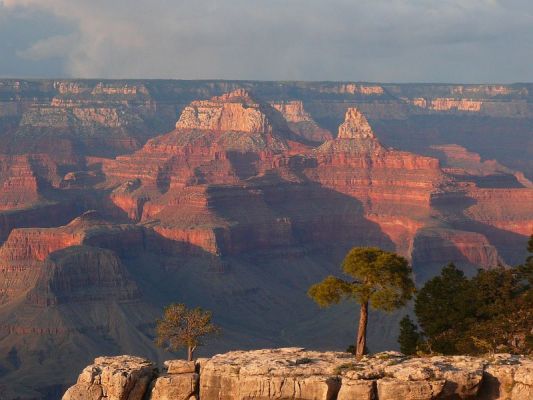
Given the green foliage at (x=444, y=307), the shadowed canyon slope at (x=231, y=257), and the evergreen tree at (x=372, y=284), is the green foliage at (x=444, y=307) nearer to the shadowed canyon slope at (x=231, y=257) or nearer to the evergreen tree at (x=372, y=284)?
the evergreen tree at (x=372, y=284)

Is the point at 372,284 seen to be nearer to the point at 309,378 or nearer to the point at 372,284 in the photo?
the point at 372,284

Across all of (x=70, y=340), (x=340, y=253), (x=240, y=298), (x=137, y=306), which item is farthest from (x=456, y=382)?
(x=340, y=253)

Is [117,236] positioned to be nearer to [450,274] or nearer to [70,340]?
[70,340]

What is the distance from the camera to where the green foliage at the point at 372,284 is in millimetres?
54344

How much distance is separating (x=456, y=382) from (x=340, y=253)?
14591cm

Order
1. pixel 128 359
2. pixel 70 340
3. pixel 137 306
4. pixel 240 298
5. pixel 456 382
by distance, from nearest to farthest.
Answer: pixel 456 382, pixel 128 359, pixel 70 340, pixel 137 306, pixel 240 298

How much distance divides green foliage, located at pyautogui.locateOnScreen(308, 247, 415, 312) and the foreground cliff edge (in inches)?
374

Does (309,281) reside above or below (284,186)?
below

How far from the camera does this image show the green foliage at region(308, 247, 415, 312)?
54344 millimetres

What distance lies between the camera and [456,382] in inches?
1660

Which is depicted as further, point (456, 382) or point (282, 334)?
point (282, 334)

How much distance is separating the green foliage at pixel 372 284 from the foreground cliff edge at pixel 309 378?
31.1ft

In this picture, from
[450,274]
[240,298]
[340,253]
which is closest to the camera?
[450,274]

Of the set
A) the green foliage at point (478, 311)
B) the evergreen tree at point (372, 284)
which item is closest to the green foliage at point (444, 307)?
the green foliage at point (478, 311)
